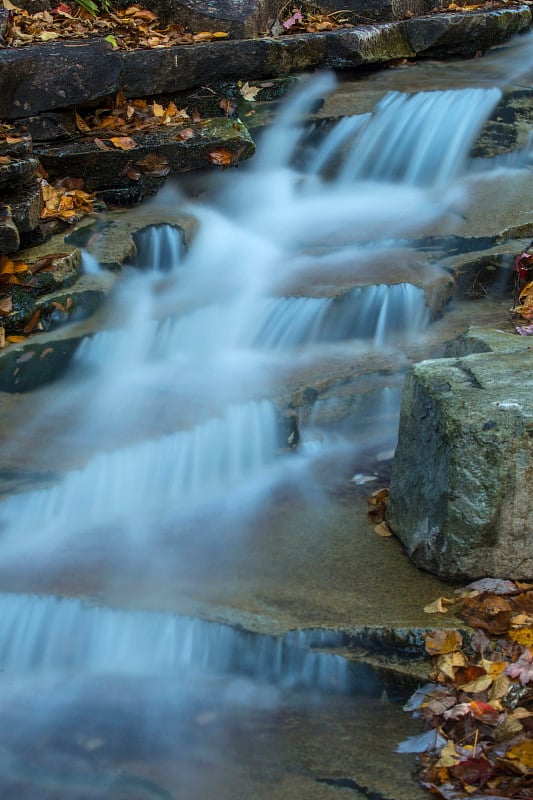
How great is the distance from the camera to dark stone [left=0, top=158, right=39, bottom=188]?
6045 millimetres

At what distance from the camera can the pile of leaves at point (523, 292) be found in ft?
18.2

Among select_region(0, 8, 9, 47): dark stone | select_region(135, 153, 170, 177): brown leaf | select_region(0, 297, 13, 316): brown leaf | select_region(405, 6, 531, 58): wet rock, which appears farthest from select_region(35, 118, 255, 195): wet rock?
select_region(405, 6, 531, 58): wet rock

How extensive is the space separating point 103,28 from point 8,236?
150 inches

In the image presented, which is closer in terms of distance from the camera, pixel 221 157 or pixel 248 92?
pixel 221 157

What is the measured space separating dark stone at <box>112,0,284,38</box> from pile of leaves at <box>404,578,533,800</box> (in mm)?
6570

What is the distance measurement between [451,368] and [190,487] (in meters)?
1.52

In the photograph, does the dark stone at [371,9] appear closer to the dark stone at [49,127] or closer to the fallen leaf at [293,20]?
the fallen leaf at [293,20]

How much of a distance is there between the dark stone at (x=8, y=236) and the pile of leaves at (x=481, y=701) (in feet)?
12.1

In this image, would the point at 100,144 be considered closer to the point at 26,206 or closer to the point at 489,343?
the point at 26,206

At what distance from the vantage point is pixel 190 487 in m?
4.66

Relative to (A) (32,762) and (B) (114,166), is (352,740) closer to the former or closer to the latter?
(A) (32,762)

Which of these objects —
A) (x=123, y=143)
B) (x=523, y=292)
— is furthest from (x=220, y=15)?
(x=523, y=292)

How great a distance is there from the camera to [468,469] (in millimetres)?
3445

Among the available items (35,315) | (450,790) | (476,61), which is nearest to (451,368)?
(450,790)
